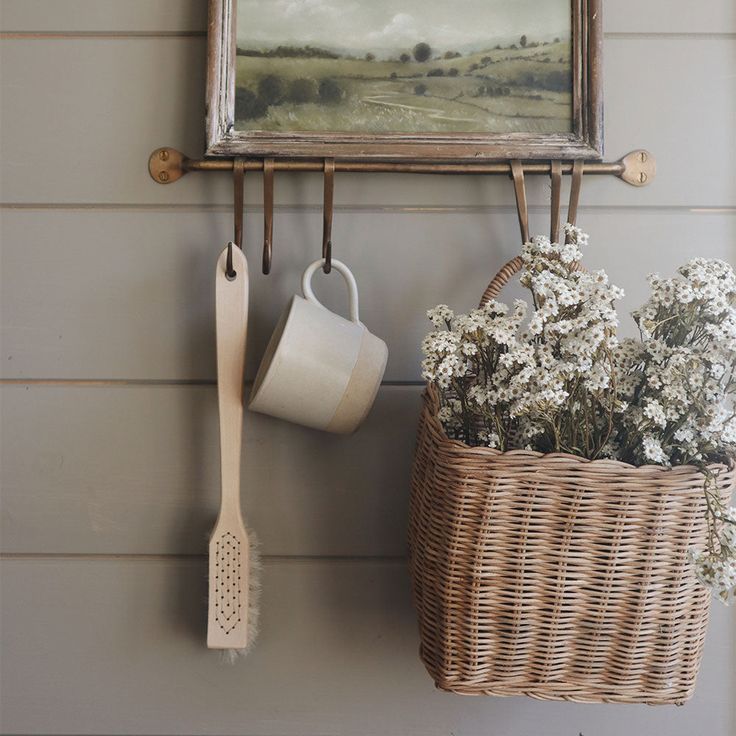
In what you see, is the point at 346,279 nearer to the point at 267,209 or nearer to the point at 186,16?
the point at 267,209

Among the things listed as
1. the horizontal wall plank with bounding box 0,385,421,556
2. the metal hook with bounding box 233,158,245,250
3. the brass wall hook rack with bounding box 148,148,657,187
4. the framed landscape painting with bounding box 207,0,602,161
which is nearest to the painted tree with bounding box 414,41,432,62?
the framed landscape painting with bounding box 207,0,602,161

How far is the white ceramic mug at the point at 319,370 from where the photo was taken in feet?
2.39

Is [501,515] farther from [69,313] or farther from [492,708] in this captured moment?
[69,313]

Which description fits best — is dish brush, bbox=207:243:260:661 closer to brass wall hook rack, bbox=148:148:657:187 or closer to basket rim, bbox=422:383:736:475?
brass wall hook rack, bbox=148:148:657:187

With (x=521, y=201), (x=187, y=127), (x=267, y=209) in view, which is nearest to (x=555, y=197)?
(x=521, y=201)

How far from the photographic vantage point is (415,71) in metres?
0.82

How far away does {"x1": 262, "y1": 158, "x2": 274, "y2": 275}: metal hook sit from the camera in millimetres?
795

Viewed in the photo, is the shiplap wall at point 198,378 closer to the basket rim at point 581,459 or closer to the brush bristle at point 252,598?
the brush bristle at point 252,598

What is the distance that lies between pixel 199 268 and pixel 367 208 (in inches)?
7.8

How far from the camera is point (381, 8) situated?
0.82 m

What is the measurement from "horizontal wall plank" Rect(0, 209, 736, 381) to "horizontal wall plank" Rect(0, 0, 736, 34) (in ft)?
0.67

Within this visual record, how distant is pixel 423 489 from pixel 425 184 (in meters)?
0.34

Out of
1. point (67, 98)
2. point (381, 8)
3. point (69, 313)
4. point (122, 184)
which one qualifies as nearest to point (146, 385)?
point (69, 313)

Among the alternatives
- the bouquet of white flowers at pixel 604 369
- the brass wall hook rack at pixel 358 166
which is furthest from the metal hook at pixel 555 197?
the bouquet of white flowers at pixel 604 369
